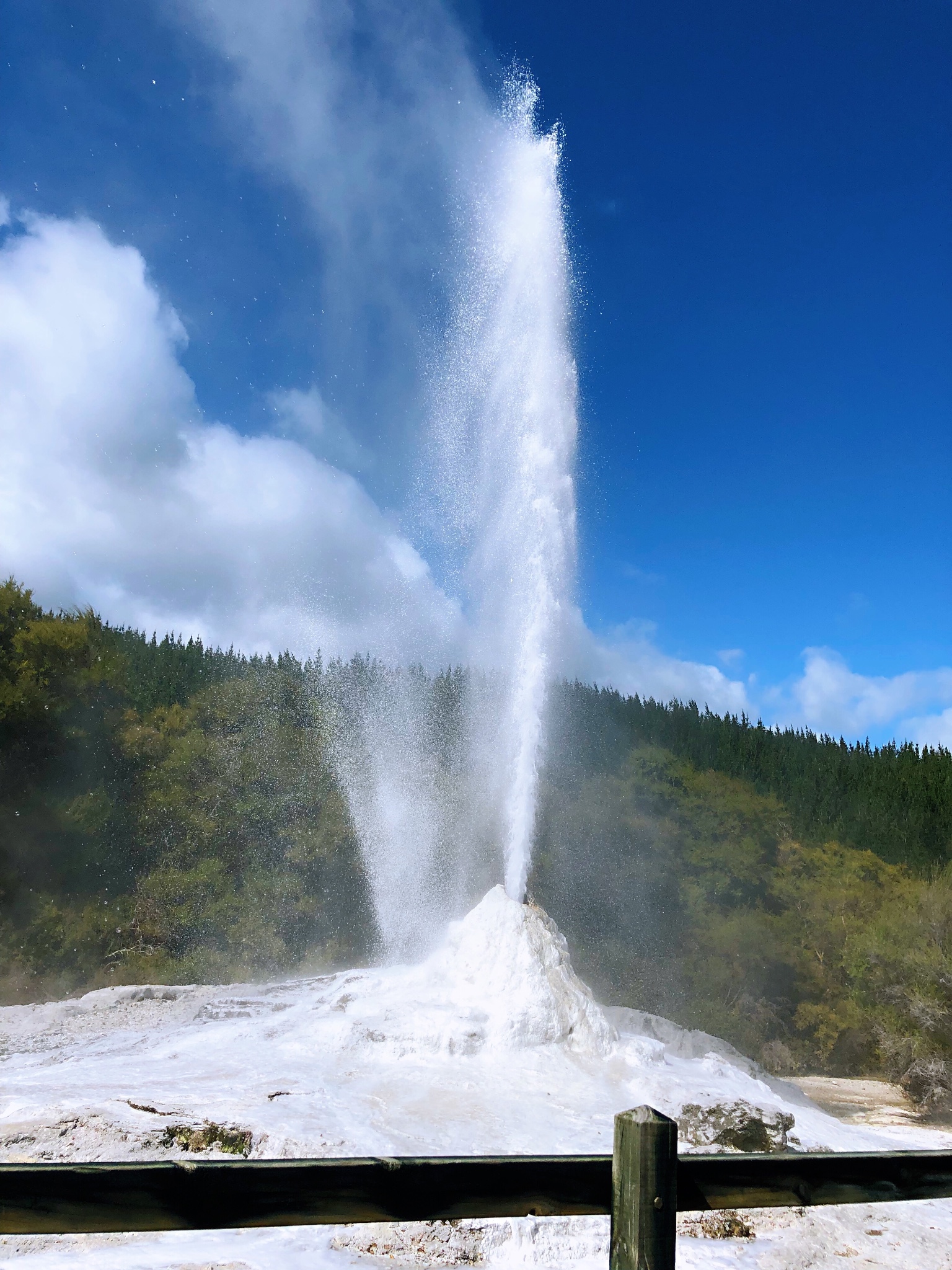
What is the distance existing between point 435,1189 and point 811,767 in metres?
56.7

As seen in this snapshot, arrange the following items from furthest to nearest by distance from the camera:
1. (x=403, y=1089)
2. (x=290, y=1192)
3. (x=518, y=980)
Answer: (x=518, y=980) → (x=403, y=1089) → (x=290, y=1192)

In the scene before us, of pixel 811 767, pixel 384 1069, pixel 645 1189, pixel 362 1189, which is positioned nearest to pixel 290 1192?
pixel 362 1189

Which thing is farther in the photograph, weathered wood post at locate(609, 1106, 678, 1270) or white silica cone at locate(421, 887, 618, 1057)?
white silica cone at locate(421, 887, 618, 1057)

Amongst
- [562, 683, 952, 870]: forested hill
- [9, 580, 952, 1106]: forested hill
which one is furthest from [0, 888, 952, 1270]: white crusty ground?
[562, 683, 952, 870]: forested hill

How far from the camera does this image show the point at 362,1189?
1.99m

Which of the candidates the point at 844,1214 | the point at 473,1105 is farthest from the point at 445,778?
the point at 844,1214

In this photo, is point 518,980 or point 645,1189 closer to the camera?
point 645,1189

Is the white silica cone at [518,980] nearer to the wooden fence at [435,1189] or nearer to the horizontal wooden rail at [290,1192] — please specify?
the wooden fence at [435,1189]

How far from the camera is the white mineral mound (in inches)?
253

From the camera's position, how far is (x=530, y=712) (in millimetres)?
13148

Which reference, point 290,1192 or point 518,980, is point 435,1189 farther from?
point 518,980

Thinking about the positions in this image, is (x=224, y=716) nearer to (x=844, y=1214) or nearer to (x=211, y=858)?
(x=211, y=858)

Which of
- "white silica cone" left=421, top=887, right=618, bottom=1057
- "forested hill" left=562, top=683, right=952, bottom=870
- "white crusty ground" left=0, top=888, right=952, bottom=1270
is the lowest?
"white crusty ground" left=0, top=888, right=952, bottom=1270

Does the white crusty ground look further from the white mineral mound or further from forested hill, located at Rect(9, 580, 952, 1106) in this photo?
forested hill, located at Rect(9, 580, 952, 1106)
